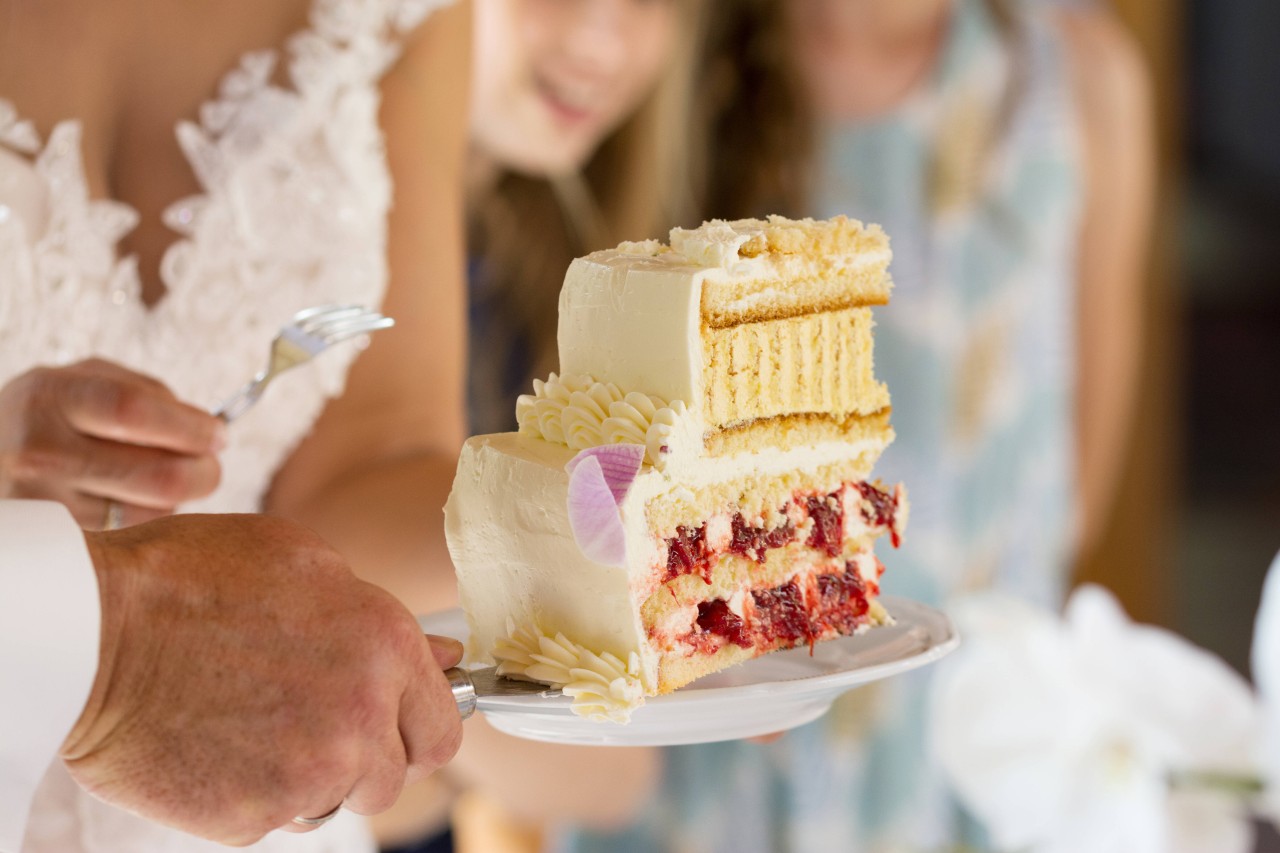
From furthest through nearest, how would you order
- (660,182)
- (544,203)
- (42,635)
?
(544,203)
(660,182)
(42,635)

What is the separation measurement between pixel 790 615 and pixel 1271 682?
26 centimetres

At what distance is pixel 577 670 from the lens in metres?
0.59

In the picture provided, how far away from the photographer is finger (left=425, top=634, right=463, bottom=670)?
55 cm

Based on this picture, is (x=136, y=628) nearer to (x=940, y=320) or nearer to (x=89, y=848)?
(x=89, y=848)

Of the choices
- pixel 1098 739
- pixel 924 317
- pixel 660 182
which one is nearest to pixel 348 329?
pixel 1098 739

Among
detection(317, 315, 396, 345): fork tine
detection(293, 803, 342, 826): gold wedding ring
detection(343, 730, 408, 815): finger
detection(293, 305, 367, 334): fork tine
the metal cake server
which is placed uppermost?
detection(293, 305, 367, 334): fork tine

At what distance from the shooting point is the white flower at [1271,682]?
0.66m

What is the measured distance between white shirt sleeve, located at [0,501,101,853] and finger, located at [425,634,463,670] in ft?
0.46

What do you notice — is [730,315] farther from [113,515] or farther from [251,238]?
[251,238]

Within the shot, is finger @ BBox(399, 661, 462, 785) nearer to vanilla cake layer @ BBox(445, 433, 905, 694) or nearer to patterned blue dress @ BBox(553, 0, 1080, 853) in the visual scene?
vanilla cake layer @ BBox(445, 433, 905, 694)

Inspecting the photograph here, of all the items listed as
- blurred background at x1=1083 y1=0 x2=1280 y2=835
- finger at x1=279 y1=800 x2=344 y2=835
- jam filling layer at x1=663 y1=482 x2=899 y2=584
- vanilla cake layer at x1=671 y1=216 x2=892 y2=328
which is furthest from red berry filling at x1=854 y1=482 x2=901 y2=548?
blurred background at x1=1083 y1=0 x2=1280 y2=835

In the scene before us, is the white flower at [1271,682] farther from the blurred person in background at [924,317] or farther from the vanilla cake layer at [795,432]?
the blurred person in background at [924,317]

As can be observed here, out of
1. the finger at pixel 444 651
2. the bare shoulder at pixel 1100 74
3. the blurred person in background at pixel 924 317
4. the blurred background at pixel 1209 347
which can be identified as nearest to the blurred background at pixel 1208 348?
the blurred background at pixel 1209 347

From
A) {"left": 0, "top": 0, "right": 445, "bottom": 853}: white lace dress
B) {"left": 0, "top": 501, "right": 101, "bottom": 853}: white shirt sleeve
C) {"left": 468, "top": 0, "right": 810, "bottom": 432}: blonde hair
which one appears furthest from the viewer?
{"left": 468, "top": 0, "right": 810, "bottom": 432}: blonde hair
